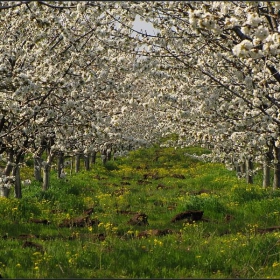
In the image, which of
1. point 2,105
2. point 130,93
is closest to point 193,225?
point 130,93

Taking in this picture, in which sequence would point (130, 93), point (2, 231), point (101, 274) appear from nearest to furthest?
point (101, 274), point (2, 231), point (130, 93)

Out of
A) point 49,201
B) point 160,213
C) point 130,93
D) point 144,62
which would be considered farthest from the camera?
point 49,201

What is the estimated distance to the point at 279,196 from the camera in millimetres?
13859

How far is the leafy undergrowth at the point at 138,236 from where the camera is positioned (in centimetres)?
729

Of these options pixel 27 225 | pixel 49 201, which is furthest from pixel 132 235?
pixel 49 201

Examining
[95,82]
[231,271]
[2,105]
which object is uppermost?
[95,82]

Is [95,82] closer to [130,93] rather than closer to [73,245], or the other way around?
[130,93]

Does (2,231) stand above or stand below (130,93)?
below

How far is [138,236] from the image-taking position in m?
9.48

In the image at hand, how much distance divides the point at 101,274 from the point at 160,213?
18.9 ft

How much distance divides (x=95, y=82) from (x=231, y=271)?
17.5ft

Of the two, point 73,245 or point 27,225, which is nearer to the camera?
point 73,245

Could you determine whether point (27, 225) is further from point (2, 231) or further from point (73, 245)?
point (73, 245)

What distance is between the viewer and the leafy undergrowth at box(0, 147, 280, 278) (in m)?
7.29
